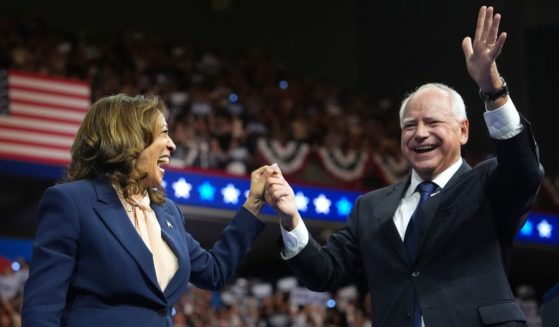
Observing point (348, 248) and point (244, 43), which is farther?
point (244, 43)

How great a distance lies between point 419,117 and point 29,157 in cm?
712

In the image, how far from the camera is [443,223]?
10.8 feet

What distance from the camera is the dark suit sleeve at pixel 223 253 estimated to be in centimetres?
317

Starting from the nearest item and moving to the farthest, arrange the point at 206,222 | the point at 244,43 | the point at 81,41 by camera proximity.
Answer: the point at 206,222, the point at 81,41, the point at 244,43

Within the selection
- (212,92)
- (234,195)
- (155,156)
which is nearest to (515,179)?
(155,156)

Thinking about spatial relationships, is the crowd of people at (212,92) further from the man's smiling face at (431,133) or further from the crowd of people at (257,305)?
the man's smiling face at (431,133)

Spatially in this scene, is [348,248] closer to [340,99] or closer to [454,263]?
[454,263]

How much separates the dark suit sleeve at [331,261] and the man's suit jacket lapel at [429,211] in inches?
12.6

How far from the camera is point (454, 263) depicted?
10.6 ft

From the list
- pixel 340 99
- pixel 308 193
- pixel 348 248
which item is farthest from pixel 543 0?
pixel 348 248

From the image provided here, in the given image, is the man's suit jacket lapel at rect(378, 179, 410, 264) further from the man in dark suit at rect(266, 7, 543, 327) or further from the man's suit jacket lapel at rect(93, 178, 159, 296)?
the man's suit jacket lapel at rect(93, 178, 159, 296)

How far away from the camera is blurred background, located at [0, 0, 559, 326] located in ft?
33.3

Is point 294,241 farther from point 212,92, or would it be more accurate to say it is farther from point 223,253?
point 212,92

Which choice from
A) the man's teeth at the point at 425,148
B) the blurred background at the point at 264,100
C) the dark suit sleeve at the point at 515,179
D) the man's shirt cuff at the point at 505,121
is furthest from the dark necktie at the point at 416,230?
the blurred background at the point at 264,100
